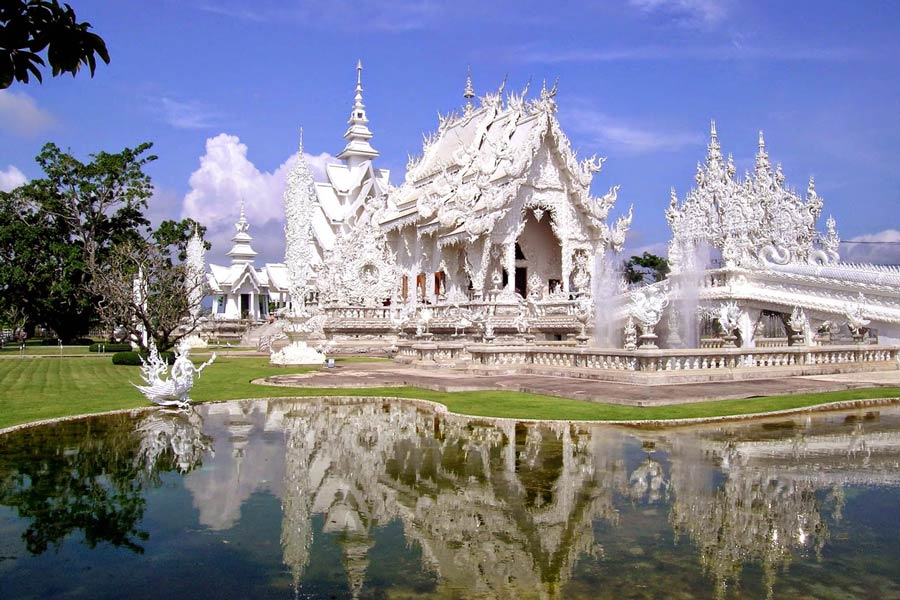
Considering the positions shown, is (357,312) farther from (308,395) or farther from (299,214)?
(308,395)

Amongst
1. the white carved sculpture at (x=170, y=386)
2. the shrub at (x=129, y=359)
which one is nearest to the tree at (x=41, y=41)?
the white carved sculpture at (x=170, y=386)

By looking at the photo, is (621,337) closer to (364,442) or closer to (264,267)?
→ (364,442)

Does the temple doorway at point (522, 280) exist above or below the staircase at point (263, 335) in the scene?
above

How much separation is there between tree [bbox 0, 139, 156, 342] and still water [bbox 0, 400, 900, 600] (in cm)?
3473

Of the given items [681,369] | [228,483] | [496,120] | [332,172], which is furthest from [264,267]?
[228,483]

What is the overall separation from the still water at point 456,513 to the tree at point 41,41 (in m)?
3.10

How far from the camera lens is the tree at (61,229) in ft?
132

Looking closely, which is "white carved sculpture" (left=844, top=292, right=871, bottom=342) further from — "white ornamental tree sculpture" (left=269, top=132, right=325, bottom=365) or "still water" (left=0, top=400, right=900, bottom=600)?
"white ornamental tree sculpture" (left=269, top=132, right=325, bottom=365)

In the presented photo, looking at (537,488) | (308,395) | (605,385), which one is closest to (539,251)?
(605,385)

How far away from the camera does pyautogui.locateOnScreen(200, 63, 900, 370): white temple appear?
80.3ft

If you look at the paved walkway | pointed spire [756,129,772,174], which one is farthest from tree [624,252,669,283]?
the paved walkway

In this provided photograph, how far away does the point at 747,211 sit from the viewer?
142ft

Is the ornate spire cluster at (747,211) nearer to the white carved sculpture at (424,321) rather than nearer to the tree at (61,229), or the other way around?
the white carved sculpture at (424,321)

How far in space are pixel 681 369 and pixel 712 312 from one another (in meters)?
13.7
